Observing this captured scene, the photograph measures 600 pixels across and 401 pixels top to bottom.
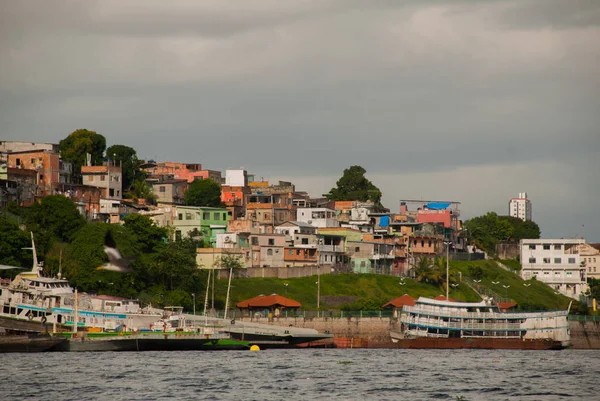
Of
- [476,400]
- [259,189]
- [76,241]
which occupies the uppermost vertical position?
[259,189]

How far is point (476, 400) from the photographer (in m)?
64.1

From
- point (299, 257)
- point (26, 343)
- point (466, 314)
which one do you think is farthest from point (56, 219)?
point (466, 314)

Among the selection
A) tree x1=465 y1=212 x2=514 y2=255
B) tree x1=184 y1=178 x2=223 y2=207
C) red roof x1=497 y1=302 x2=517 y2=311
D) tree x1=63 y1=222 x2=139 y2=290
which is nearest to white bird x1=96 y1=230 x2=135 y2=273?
tree x1=63 y1=222 x2=139 y2=290

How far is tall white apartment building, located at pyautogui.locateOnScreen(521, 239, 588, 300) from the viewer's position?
552ft

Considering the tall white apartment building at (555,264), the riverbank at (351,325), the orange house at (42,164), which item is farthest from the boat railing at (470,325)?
the orange house at (42,164)

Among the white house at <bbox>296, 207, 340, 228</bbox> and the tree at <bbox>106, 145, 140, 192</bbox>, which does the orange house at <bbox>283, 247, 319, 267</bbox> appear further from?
the tree at <bbox>106, 145, 140, 192</bbox>

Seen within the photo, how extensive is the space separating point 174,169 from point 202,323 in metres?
84.1

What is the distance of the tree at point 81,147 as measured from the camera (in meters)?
168

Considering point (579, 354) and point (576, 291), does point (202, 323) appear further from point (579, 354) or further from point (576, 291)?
point (576, 291)

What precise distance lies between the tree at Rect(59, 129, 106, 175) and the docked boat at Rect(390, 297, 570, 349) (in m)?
71.5

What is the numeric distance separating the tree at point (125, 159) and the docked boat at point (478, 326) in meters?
71.2

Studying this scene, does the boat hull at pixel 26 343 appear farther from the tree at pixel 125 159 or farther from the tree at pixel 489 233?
the tree at pixel 489 233

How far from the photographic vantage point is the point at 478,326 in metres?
113

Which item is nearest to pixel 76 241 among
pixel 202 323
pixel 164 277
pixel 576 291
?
pixel 164 277
